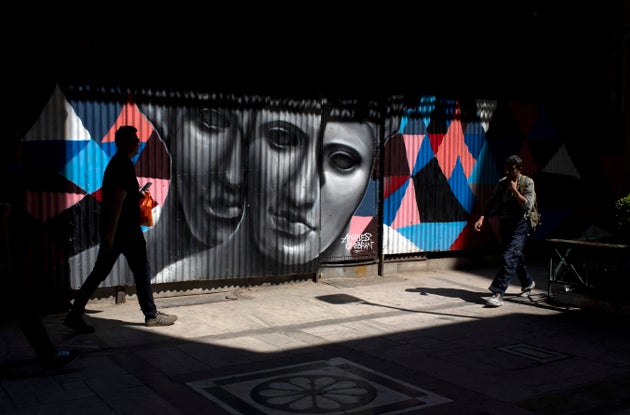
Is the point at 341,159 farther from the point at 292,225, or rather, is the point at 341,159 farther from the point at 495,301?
the point at 495,301

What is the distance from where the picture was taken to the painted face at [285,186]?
9.11 m

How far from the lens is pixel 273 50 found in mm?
10672

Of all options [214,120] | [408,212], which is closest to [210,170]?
[214,120]

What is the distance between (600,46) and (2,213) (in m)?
11.8

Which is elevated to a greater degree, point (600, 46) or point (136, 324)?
point (600, 46)

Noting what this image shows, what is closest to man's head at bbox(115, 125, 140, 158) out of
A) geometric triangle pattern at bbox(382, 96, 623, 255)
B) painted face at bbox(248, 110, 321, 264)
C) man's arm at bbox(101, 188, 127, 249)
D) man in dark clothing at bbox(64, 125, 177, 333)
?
man in dark clothing at bbox(64, 125, 177, 333)

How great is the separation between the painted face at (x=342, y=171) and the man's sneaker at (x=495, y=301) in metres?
2.34

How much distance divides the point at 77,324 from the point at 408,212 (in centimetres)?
532

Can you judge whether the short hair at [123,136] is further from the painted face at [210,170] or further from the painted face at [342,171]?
the painted face at [342,171]

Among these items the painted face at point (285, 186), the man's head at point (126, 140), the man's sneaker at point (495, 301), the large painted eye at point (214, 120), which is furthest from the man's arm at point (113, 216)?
the man's sneaker at point (495, 301)

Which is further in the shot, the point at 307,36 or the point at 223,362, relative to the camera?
the point at 307,36

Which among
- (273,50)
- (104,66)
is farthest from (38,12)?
(273,50)

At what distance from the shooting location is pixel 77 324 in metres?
6.95

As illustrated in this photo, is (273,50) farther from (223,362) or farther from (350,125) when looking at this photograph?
(223,362)
